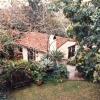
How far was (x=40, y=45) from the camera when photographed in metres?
26.3

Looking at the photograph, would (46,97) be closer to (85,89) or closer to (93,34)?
(85,89)

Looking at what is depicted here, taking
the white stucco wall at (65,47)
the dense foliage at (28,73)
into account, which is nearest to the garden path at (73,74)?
the dense foliage at (28,73)

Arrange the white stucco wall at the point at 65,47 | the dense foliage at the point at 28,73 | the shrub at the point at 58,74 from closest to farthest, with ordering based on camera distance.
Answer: the dense foliage at the point at 28,73 < the shrub at the point at 58,74 < the white stucco wall at the point at 65,47

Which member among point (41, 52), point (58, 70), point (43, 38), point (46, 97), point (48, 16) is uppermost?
point (48, 16)

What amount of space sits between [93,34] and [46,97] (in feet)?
23.8

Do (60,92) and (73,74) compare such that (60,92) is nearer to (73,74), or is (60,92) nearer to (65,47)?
(73,74)

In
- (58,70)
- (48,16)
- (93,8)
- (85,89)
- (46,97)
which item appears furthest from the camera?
(48,16)

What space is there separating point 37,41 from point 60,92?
27.9 ft

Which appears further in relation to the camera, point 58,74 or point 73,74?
point 73,74

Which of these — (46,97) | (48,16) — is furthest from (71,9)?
(48,16)

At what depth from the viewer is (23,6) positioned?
30625 millimetres

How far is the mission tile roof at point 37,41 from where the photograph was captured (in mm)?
26156

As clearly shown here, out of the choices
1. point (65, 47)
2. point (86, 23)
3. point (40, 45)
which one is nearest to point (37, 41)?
point (40, 45)

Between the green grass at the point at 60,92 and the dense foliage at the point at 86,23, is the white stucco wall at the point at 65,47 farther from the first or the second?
the dense foliage at the point at 86,23
